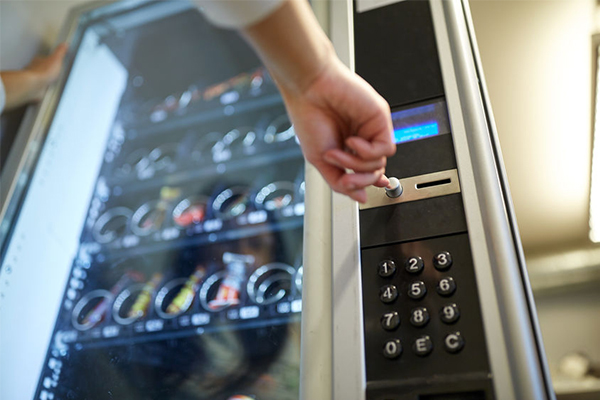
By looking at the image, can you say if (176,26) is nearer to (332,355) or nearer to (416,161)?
(416,161)

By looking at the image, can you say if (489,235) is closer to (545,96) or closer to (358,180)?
(358,180)

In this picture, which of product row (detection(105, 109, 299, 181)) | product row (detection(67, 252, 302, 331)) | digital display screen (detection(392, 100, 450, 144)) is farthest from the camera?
product row (detection(105, 109, 299, 181))

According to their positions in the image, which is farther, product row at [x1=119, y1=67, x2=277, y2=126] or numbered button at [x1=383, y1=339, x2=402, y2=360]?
product row at [x1=119, y1=67, x2=277, y2=126]

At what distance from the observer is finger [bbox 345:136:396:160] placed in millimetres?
684

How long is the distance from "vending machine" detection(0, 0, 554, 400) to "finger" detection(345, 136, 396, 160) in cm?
13

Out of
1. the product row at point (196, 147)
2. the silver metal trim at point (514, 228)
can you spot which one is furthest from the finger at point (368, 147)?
the product row at point (196, 147)

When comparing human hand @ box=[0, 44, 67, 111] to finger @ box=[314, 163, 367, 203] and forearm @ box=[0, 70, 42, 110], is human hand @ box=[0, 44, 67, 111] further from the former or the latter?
finger @ box=[314, 163, 367, 203]

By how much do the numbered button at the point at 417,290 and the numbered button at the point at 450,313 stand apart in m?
0.03

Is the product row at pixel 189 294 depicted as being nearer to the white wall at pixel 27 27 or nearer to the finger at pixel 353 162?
→ the finger at pixel 353 162

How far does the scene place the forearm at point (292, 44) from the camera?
2.23 ft

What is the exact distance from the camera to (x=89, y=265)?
4.29ft

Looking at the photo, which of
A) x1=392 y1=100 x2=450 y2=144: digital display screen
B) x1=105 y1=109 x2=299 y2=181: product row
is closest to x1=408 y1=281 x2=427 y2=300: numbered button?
x1=392 y1=100 x2=450 y2=144: digital display screen

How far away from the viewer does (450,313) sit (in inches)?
27.5

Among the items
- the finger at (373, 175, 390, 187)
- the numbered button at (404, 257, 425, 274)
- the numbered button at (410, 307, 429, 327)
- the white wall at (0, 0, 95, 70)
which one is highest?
the white wall at (0, 0, 95, 70)
